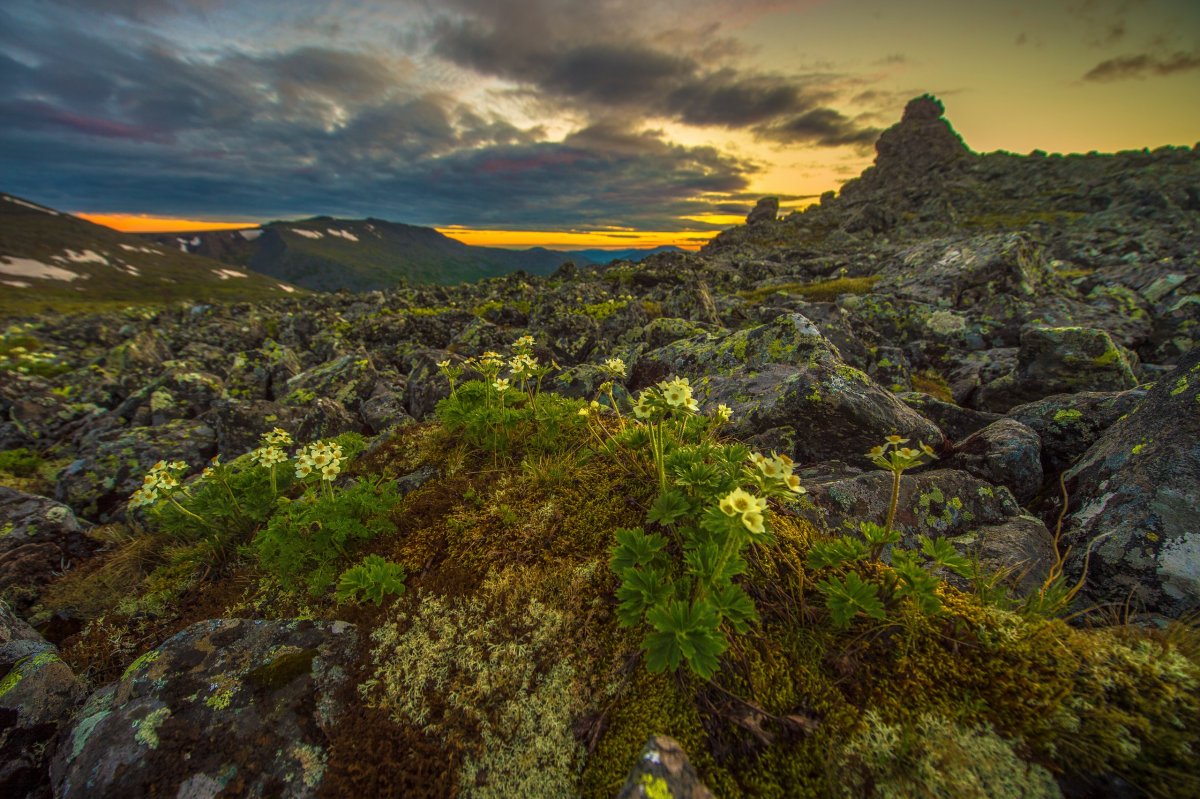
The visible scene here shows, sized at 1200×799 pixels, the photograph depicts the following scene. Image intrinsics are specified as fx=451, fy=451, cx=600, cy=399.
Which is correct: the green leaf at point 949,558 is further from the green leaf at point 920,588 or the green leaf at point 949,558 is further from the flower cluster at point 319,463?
the flower cluster at point 319,463

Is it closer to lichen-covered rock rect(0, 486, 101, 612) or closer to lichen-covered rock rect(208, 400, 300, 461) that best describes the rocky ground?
lichen-covered rock rect(0, 486, 101, 612)

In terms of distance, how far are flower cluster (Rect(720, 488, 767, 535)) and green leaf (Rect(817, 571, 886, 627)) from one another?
0.90 m

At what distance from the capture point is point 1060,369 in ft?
34.8

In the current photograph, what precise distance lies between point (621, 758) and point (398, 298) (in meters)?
39.6

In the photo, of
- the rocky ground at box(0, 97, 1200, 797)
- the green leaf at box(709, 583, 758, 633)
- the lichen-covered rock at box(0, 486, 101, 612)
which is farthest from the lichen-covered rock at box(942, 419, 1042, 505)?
the lichen-covered rock at box(0, 486, 101, 612)

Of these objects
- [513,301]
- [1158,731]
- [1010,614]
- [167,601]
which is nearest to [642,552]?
[1010,614]

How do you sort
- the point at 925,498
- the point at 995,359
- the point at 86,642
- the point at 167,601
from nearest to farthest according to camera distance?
the point at 86,642 < the point at 167,601 < the point at 925,498 < the point at 995,359

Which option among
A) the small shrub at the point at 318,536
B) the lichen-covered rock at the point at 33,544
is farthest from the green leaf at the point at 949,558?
the lichen-covered rock at the point at 33,544

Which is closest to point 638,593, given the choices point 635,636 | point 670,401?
point 635,636

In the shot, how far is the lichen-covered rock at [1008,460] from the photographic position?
6.15 m

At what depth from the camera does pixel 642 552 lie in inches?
133

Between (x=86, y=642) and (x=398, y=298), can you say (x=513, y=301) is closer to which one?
(x=398, y=298)

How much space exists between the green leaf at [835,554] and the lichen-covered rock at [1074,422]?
5.86 meters

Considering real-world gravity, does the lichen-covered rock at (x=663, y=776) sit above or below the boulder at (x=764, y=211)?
below
